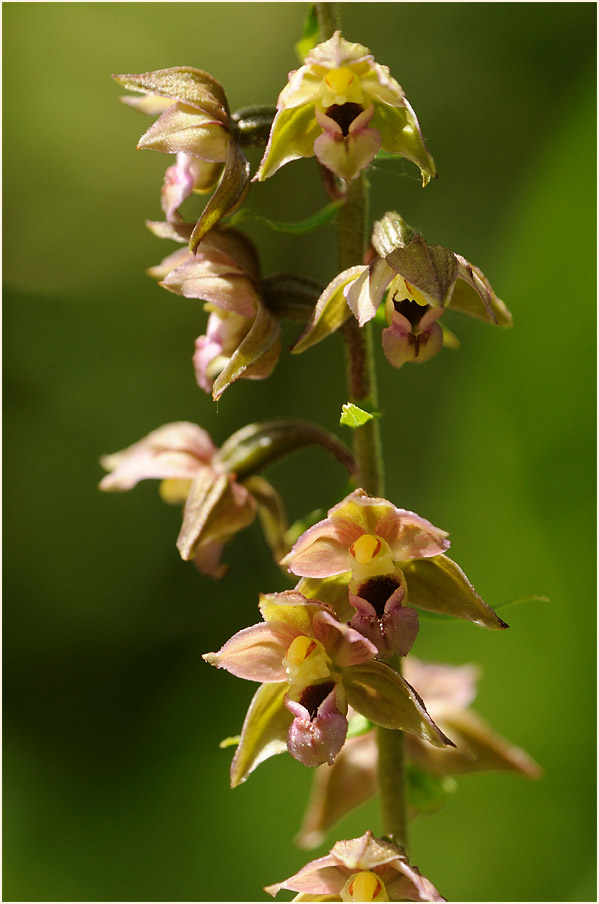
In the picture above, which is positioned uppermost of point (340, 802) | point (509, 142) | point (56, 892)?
point (509, 142)

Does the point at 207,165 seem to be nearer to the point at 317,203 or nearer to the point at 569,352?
the point at 569,352

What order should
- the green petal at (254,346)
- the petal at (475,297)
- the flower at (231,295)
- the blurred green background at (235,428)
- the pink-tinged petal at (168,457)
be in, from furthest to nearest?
1. the blurred green background at (235,428)
2. the pink-tinged petal at (168,457)
3. the flower at (231,295)
4. the green petal at (254,346)
5. the petal at (475,297)

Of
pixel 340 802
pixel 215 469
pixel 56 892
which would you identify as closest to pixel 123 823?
pixel 56 892

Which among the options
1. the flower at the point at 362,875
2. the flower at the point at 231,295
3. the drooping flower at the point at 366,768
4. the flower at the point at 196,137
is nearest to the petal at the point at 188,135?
the flower at the point at 196,137

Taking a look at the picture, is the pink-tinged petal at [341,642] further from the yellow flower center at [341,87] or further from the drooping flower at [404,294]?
the yellow flower center at [341,87]

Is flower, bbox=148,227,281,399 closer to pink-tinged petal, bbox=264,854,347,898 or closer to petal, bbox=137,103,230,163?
petal, bbox=137,103,230,163

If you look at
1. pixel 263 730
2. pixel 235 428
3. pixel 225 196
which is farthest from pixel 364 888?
pixel 235 428
